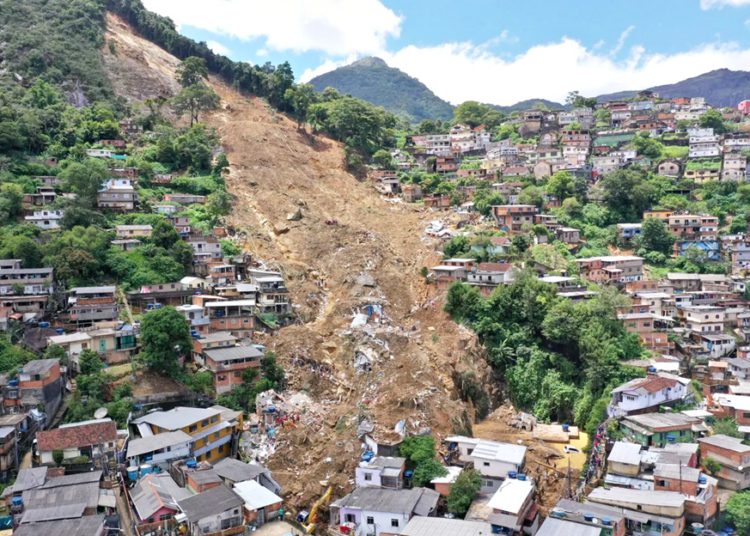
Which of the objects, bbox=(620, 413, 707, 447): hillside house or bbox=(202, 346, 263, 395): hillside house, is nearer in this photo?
bbox=(620, 413, 707, 447): hillside house

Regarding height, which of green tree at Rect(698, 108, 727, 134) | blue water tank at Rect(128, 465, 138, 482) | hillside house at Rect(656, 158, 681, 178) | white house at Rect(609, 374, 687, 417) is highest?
green tree at Rect(698, 108, 727, 134)

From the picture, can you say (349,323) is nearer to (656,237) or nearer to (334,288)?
(334,288)

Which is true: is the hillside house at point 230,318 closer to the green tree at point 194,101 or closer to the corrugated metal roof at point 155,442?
the corrugated metal roof at point 155,442

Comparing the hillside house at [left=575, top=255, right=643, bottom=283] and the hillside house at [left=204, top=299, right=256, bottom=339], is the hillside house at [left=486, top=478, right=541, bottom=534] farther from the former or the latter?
the hillside house at [left=575, top=255, right=643, bottom=283]

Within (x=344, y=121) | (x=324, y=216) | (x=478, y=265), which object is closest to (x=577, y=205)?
(x=478, y=265)

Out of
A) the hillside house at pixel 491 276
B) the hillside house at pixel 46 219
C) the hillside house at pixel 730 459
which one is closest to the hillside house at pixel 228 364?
the hillside house at pixel 491 276

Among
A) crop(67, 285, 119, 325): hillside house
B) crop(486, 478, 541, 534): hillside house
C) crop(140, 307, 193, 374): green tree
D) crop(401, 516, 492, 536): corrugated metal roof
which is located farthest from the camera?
crop(67, 285, 119, 325): hillside house

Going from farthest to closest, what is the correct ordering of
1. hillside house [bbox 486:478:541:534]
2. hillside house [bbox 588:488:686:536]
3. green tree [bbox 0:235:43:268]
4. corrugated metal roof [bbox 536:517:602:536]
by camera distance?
green tree [bbox 0:235:43:268] < hillside house [bbox 588:488:686:536] < hillside house [bbox 486:478:541:534] < corrugated metal roof [bbox 536:517:602:536]

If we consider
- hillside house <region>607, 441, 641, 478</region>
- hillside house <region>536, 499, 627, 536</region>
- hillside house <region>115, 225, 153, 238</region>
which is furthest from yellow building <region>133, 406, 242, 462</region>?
hillside house <region>607, 441, 641, 478</region>
